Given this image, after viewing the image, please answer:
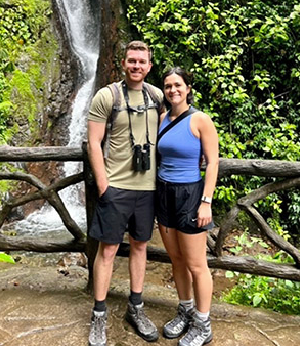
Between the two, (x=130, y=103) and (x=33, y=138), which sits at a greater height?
(x=130, y=103)

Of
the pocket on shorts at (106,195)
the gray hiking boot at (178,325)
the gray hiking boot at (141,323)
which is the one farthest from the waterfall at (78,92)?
the pocket on shorts at (106,195)

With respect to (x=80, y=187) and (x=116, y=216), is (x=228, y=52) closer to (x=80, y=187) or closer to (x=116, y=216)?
(x=80, y=187)

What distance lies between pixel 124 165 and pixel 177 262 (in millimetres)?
740

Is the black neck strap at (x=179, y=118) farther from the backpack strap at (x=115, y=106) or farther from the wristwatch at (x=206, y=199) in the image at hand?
the wristwatch at (x=206, y=199)

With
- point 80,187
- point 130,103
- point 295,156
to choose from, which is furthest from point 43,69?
Result: point 130,103

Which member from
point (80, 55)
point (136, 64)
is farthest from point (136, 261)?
point (80, 55)

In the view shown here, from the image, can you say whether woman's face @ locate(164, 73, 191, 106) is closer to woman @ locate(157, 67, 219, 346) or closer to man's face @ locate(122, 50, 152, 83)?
woman @ locate(157, 67, 219, 346)

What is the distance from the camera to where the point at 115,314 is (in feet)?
8.49

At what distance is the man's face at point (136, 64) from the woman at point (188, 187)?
16 cm

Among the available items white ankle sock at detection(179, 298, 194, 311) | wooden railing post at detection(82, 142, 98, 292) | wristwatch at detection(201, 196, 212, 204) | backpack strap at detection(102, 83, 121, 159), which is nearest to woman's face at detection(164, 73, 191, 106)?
backpack strap at detection(102, 83, 121, 159)

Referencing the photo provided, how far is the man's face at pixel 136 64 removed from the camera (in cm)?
212

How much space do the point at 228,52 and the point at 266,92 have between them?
1.11 m

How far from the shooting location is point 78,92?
10.1m

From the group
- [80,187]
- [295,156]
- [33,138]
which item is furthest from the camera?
[80,187]
